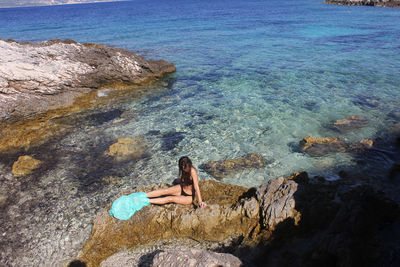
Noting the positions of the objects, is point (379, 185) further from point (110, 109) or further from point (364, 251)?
point (110, 109)

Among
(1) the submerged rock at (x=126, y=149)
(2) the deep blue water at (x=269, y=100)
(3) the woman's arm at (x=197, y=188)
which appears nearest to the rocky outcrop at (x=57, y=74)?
(2) the deep blue water at (x=269, y=100)

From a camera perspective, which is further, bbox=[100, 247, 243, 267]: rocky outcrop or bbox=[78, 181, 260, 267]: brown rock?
A: bbox=[78, 181, 260, 267]: brown rock

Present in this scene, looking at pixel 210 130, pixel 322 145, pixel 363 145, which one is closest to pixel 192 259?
pixel 322 145

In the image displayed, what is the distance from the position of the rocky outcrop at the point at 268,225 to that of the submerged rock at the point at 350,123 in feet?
15.4

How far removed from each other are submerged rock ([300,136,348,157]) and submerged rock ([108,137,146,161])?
19.7 ft

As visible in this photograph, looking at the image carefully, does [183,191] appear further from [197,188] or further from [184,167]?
[184,167]

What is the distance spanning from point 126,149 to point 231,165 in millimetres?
3997

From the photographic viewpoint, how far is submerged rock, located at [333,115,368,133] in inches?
419

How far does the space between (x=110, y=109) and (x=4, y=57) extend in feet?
19.2

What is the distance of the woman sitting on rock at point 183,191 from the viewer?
6.36 meters

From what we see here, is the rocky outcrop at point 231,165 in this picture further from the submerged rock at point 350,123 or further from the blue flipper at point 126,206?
the submerged rock at point 350,123

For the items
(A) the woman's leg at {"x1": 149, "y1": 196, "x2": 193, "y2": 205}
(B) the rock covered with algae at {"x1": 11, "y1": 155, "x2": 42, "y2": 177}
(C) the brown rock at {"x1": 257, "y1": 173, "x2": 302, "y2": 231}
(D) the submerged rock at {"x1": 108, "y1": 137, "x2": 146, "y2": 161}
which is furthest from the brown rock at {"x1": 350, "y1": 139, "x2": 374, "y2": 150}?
(B) the rock covered with algae at {"x1": 11, "y1": 155, "x2": 42, "y2": 177}

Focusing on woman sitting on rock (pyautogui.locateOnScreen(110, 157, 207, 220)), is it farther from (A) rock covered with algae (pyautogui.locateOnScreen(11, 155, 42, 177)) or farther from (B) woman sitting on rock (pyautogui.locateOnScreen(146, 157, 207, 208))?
(A) rock covered with algae (pyautogui.locateOnScreen(11, 155, 42, 177))

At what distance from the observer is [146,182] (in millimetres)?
8258
